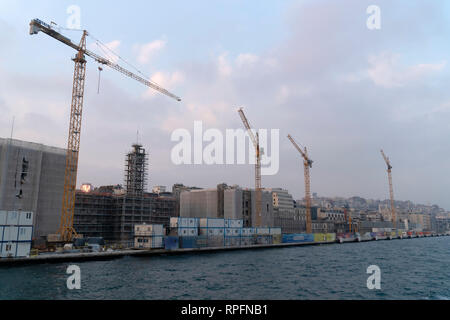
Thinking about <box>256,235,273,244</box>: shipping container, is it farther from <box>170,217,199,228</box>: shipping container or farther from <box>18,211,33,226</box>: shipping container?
<box>18,211,33,226</box>: shipping container

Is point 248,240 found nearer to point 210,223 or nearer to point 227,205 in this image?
point 210,223

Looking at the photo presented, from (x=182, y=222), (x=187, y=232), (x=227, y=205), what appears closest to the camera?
(x=182, y=222)

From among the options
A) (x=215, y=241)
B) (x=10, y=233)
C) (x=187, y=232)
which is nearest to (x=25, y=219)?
(x=10, y=233)

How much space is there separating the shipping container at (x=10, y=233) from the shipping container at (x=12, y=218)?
657 mm

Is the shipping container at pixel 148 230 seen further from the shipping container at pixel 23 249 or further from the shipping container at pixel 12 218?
the shipping container at pixel 12 218

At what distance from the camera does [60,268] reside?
167 feet

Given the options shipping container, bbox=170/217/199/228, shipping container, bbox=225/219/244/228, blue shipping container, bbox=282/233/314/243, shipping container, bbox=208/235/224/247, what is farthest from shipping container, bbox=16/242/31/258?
blue shipping container, bbox=282/233/314/243

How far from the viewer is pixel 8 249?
A: 53.8m

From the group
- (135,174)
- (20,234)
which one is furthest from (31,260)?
(135,174)

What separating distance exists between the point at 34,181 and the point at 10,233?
1059 inches

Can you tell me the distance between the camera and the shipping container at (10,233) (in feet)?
175

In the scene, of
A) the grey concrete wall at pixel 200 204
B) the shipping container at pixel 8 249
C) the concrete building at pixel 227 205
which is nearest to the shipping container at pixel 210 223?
the concrete building at pixel 227 205
